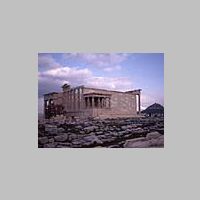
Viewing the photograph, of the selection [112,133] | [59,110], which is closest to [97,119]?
[112,133]

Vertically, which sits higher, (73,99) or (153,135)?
(73,99)

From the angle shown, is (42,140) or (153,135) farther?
(153,135)

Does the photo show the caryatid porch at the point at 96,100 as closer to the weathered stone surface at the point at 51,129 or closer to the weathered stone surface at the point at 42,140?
the weathered stone surface at the point at 51,129

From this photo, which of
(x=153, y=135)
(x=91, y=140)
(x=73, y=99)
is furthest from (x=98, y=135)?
(x=153, y=135)

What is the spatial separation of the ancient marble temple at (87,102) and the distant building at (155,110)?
215 millimetres

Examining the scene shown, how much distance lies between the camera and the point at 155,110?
5.05 metres

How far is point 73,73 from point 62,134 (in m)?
1.05

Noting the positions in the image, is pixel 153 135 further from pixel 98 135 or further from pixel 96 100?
pixel 96 100

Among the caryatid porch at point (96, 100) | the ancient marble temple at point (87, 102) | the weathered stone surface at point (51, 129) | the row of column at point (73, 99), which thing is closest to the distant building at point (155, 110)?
the ancient marble temple at point (87, 102)

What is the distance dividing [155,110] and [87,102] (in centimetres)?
117

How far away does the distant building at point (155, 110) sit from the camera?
5.02 metres

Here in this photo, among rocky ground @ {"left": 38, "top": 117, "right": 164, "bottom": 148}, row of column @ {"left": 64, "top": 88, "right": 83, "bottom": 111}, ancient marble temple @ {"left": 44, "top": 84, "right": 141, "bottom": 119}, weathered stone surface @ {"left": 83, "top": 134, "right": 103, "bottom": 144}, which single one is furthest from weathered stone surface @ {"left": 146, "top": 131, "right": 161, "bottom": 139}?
row of column @ {"left": 64, "top": 88, "right": 83, "bottom": 111}

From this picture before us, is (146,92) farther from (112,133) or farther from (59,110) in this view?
(59,110)

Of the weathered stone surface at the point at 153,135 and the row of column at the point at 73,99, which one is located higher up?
the row of column at the point at 73,99
